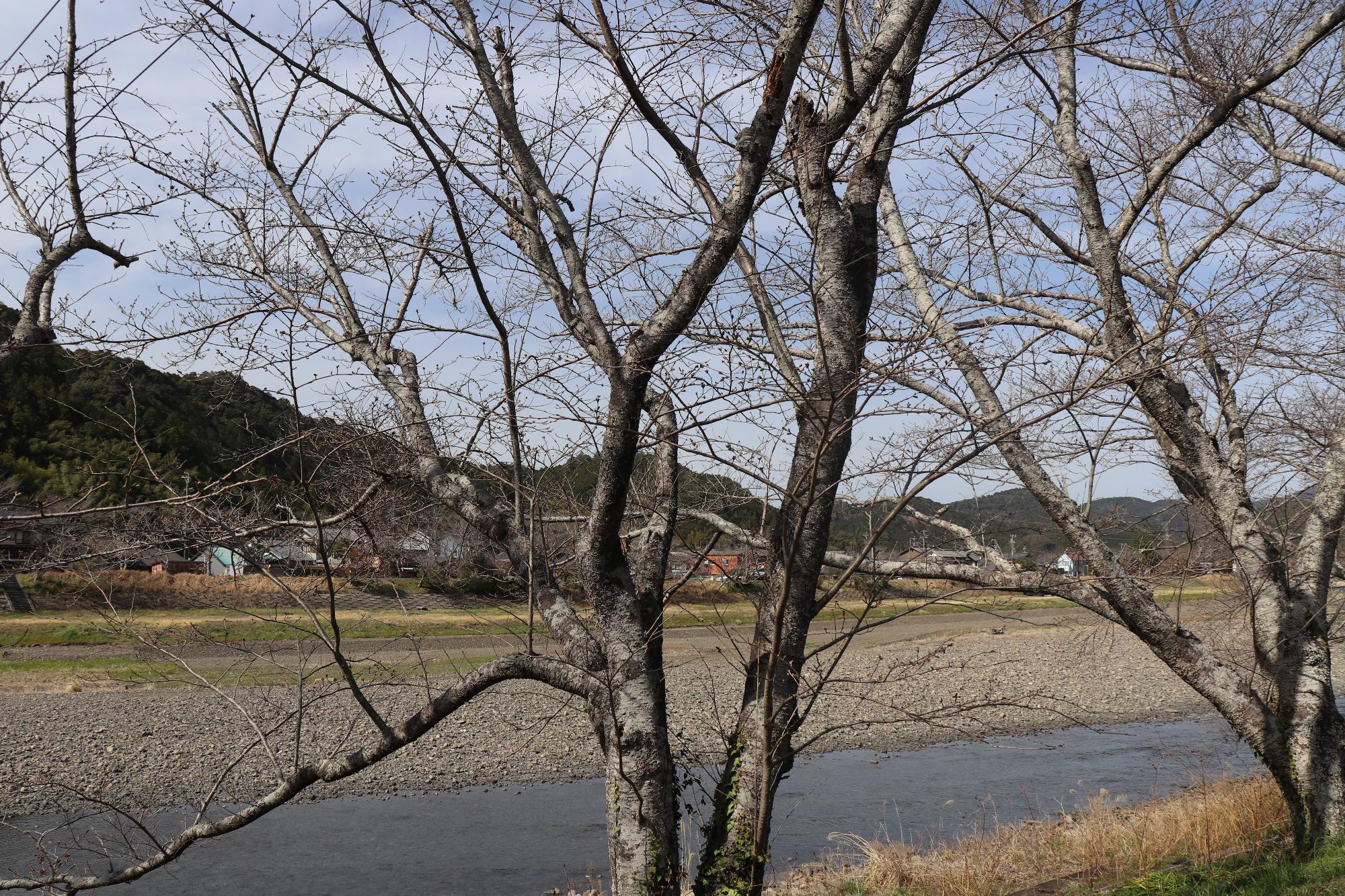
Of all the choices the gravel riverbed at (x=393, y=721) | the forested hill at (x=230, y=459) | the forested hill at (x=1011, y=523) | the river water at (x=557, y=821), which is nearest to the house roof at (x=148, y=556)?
the forested hill at (x=230, y=459)

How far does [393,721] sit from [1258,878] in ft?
51.8

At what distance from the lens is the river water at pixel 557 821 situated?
1102cm

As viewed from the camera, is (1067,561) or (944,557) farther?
(1067,561)

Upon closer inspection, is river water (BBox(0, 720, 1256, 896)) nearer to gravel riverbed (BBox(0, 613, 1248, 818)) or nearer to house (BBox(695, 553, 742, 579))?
gravel riverbed (BBox(0, 613, 1248, 818))

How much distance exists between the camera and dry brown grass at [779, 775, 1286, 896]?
7363 mm

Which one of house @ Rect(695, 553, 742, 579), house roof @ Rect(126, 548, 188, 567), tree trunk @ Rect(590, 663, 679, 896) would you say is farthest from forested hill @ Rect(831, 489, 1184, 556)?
house roof @ Rect(126, 548, 188, 567)

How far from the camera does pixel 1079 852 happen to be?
836 cm

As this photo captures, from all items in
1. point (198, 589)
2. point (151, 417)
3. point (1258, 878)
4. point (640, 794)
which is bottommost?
point (1258, 878)

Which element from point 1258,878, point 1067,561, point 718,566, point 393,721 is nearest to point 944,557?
point 1067,561

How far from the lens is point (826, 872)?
9.16 metres

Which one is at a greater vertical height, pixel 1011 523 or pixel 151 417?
pixel 151 417

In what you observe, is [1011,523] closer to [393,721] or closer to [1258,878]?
[1258,878]

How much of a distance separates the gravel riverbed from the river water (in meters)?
0.73

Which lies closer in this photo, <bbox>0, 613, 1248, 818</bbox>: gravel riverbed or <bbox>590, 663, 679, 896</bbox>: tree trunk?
<bbox>590, 663, 679, 896</bbox>: tree trunk
